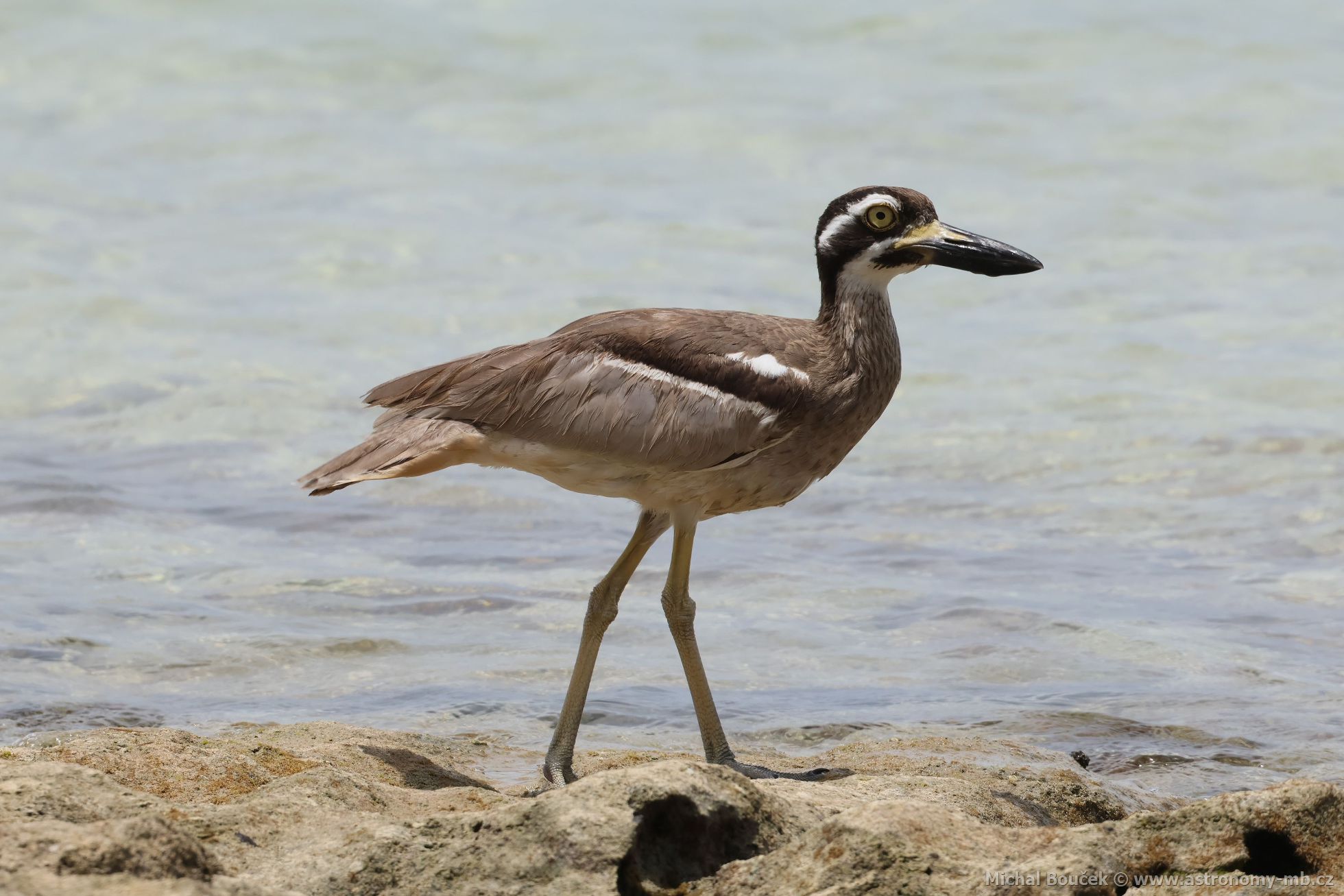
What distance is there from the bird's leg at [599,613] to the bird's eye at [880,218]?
1.46 metres

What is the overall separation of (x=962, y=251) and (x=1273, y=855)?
333 cm

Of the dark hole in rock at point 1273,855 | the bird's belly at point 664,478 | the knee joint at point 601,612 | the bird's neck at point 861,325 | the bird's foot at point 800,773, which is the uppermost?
the bird's neck at point 861,325

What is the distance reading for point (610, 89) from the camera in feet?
67.9

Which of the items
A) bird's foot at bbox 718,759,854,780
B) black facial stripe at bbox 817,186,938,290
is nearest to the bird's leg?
bird's foot at bbox 718,759,854,780

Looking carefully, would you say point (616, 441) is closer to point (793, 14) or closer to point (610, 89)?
point (610, 89)

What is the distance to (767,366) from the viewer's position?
6973mm

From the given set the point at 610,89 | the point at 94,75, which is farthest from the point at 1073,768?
the point at 94,75

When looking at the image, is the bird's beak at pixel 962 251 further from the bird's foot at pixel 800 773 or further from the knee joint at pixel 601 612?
the bird's foot at pixel 800 773

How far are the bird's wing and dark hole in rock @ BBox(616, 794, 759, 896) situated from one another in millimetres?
2485

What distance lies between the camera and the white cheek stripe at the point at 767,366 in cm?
695

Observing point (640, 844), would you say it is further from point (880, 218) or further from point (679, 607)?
point (880, 218)

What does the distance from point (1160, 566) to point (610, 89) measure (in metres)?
11.8

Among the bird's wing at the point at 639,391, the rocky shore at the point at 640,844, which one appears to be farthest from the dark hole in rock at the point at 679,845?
the bird's wing at the point at 639,391

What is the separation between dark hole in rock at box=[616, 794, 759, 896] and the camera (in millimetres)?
4367
